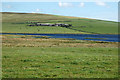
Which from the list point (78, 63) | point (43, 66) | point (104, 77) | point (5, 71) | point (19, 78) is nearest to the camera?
point (19, 78)

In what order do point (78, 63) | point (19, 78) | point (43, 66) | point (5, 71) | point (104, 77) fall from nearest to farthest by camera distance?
point (19, 78)
point (104, 77)
point (5, 71)
point (43, 66)
point (78, 63)

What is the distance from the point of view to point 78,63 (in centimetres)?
1905

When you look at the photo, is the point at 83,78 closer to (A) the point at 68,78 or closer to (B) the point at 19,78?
(A) the point at 68,78

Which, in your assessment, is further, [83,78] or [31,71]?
[31,71]

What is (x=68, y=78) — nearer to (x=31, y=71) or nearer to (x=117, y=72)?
(x=31, y=71)

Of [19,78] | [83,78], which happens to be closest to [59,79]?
[83,78]

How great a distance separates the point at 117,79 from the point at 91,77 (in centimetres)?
177

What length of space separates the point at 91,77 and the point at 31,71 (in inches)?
181

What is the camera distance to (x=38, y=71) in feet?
50.0

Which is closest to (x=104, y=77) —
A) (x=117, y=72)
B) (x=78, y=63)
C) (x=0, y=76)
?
(x=117, y=72)

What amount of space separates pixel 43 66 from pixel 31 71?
227cm

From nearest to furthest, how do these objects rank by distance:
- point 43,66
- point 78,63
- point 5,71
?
point 5,71
point 43,66
point 78,63

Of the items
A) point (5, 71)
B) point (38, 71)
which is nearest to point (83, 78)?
point (38, 71)

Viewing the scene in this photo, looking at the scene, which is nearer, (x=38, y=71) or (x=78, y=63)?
(x=38, y=71)
